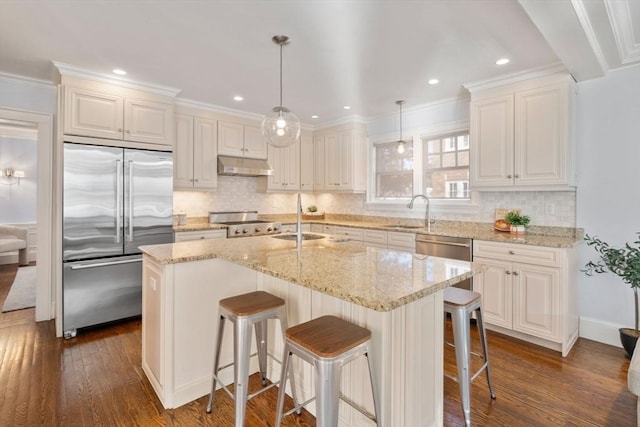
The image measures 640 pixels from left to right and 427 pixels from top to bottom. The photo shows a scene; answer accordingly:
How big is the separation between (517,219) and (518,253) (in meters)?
0.54

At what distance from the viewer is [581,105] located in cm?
305

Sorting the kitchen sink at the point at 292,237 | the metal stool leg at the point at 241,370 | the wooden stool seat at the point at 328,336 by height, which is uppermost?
the kitchen sink at the point at 292,237

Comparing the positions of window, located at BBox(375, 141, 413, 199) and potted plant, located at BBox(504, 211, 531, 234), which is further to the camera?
window, located at BBox(375, 141, 413, 199)

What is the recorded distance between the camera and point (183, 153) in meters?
4.16

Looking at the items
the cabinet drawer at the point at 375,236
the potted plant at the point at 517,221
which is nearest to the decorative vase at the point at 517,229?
the potted plant at the point at 517,221

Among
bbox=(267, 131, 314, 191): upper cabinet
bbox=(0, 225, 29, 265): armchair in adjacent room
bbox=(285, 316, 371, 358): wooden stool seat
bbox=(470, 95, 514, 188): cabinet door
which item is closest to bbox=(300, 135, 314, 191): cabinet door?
bbox=(267, 131, 314, 191): upper cabinet

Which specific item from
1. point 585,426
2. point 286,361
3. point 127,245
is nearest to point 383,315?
point 286,361

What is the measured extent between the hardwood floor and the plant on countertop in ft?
3.82

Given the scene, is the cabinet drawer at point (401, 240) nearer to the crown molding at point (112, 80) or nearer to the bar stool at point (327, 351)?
the bar stool at point (327, 351)

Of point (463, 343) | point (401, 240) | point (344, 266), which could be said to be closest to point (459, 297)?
point (463, 343)

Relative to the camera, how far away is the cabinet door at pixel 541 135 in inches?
116

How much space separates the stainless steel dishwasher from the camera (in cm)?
328

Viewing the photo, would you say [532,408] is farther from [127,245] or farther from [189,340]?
[127,245]

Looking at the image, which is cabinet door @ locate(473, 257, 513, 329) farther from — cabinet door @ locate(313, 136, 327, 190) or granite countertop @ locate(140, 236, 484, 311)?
cabinet door @ locate(313, 136, 327, 190)
